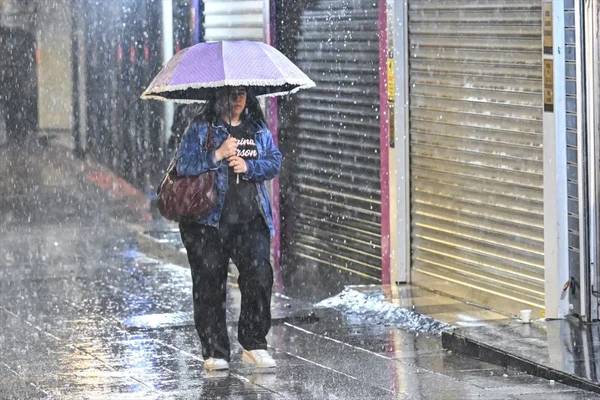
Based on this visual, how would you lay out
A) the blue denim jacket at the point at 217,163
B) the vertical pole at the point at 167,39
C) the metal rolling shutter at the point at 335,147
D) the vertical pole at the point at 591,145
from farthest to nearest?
the vertical pole at the point at 167,39 < the metal rolling shutter at the point at 335,147 < the vertical pole at the point at 591,145 < the blue denim jacket at the point at 217,163

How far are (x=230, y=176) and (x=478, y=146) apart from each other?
256 cm

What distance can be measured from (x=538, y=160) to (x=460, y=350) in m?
1.48

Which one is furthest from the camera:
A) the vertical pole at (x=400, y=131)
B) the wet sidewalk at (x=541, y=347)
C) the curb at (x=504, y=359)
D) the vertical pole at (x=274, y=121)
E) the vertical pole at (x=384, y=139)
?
the vertical pole at (x=274, y=121)

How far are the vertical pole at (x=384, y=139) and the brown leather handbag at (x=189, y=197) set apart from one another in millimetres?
3339

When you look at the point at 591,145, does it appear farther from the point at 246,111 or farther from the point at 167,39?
the point at 167,39

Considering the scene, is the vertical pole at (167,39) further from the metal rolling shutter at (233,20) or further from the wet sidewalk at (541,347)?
the wet sidewalk at (541,347)

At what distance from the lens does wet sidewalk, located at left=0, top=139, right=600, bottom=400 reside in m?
9.11

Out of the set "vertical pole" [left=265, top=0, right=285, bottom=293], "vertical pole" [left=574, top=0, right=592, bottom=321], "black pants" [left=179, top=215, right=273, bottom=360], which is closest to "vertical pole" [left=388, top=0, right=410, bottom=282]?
"vertical pole" [left=265, top=0, right=285, bottom=293]

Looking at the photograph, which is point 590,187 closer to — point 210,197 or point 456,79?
point 456,79

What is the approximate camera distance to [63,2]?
904 inches

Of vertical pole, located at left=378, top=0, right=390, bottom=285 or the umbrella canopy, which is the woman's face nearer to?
the umbrella canopy

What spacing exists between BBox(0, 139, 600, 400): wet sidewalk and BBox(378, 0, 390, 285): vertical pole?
423 millimetres

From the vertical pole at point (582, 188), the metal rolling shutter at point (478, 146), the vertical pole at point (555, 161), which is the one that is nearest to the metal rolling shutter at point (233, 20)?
the metal rolling shutter at point (478, 146)

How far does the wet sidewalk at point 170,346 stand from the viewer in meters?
9.11
